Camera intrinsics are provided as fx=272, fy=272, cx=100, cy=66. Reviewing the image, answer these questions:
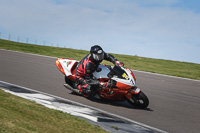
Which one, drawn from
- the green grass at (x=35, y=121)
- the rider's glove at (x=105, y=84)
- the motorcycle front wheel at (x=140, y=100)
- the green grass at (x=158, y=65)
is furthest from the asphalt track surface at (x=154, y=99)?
the green grass at (x=158, y=65)

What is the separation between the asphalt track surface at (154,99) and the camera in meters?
6.89

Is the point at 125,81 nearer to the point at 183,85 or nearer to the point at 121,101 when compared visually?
the point at 121,101

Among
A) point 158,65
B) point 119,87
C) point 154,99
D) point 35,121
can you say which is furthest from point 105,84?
point 158,65

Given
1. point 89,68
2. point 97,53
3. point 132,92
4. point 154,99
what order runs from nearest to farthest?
point 132,92
point 97,53
point 89,68
point 154,99

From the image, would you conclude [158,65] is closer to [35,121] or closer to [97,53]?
[97,53]

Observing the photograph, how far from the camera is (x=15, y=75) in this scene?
11.2 m

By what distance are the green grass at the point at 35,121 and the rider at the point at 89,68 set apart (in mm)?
2465

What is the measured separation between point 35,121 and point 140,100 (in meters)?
3.97

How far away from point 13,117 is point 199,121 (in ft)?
15.9

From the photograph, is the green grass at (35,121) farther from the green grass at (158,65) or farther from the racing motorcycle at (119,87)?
the green grass at (158,65)

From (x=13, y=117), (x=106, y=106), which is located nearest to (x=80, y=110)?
(x=106, y=106)

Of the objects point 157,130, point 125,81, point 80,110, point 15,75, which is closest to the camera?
point 157,130

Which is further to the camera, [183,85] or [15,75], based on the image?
[183,85]

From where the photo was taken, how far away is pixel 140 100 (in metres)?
8.05
